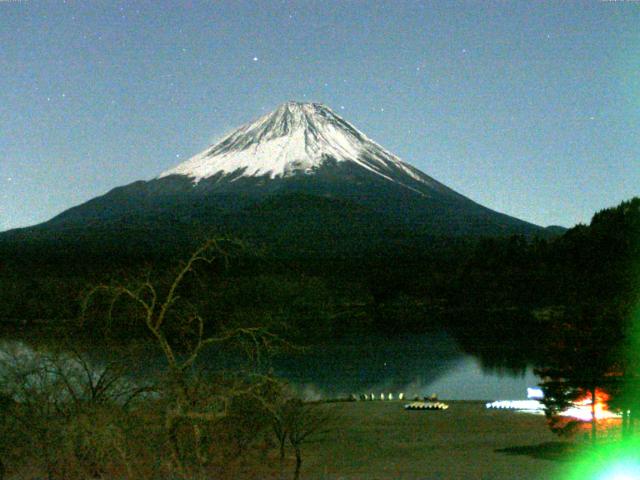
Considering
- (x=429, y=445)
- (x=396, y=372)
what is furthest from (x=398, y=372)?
(x=429, y=445)

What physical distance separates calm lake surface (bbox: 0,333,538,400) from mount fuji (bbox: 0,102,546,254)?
33456 mm

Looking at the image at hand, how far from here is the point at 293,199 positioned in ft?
299

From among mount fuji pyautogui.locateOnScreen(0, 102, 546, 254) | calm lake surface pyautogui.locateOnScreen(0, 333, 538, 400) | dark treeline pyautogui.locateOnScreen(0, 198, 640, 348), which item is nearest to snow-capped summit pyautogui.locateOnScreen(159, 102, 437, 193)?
mount fuji pyautogui.locateOnScreen(0, 102, 546, 254)

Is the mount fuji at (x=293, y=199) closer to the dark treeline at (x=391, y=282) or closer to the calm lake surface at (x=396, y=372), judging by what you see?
the dark treeline at (x=391, y=282)

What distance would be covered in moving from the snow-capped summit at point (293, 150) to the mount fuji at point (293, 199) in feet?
0.45

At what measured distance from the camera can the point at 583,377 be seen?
1076 cm

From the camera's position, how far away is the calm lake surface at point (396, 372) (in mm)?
26281

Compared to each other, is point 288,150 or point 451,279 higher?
point 288,150

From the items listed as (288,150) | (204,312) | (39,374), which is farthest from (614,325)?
(288,150)

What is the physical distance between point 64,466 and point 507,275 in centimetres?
5196

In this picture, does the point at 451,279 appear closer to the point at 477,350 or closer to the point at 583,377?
the point at 477,350

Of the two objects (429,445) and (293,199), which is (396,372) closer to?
(429,445)

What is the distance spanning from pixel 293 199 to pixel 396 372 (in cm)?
6072

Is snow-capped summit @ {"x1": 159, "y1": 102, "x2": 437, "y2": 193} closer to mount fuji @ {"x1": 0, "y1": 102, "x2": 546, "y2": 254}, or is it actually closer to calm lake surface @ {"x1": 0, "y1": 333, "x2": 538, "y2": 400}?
mount fuji @ {"x1": 0, "y1": 102, "x2": 546, "y2": 254}
